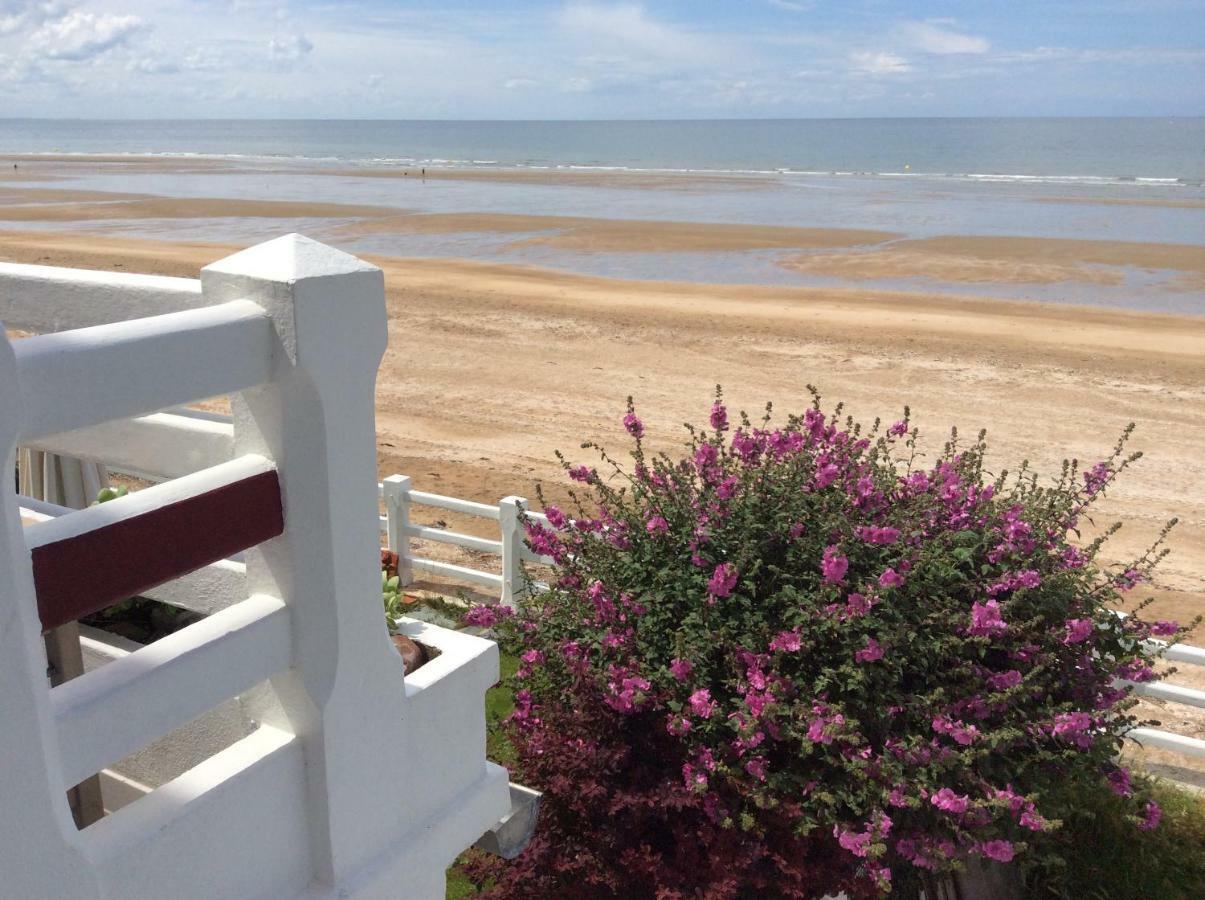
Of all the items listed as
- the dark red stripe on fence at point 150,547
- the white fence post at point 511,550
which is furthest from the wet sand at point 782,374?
the dark red stripe on fence at point 150,547

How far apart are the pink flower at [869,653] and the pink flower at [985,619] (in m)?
0.40

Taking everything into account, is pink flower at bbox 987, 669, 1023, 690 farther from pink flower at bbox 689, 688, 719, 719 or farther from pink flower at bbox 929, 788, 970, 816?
pink flower at bbox 689, 688, 719, 719

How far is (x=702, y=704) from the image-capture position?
3.87m

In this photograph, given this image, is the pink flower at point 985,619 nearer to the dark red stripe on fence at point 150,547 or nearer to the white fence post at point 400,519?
the dark red stripe on fence at point 150,547

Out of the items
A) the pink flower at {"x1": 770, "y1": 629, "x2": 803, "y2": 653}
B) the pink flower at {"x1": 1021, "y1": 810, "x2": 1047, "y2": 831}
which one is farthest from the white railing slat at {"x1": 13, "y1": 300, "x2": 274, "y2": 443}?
the pink flower at {"x1": 1021, "y1": 810, "x2": 1047, "y2": 831}

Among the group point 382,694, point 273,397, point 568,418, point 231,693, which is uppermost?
point 273,397

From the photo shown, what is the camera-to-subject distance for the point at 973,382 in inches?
618

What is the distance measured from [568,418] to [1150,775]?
8626mm

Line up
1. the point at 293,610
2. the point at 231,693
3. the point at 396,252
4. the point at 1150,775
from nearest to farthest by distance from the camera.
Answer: the point at 231,693
the point at 293,610
the point at 1150,775
the point at 396,252

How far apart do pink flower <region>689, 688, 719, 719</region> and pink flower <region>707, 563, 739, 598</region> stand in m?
0.37

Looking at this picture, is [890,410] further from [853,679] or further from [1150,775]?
[853,679]

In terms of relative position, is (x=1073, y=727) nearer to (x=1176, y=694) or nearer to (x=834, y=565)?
(x=834, y=565)

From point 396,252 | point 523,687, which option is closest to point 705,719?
point 523,687

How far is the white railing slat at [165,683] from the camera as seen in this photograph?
1857 millimetres
